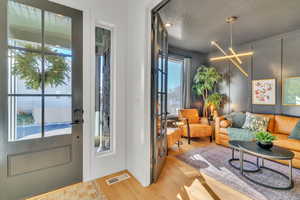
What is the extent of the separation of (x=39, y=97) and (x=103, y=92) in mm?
788

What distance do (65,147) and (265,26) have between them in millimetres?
4414

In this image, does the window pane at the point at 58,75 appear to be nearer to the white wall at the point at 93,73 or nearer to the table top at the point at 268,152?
the white wall at the point at 93,73

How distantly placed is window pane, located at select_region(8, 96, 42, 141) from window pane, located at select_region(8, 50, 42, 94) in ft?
0.35

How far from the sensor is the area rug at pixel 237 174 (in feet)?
5.68

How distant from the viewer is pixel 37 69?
5.20 feet

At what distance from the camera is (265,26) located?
2.97 metres

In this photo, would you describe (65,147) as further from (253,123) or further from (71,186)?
(253,123)

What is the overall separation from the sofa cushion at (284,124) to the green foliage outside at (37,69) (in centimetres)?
426

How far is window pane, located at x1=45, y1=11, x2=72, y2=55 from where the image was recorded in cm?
163

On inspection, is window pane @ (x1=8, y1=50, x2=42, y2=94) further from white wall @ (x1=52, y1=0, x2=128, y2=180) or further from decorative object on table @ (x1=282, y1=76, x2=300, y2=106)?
decorative object on table @ (x1=282, y1=76, x2=300, y2=106)

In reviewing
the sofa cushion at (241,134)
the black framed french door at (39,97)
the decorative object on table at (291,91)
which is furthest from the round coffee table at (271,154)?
the black framed french door at (39,97)

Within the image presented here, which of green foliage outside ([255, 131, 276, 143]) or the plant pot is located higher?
green foliage outside ([255, 131, 276, 143])

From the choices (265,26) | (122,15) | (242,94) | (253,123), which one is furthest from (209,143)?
(122,15)

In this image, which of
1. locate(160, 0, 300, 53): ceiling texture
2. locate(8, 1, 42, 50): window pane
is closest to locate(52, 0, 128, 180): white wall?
locate(8, 1, 42, 50): window pane
